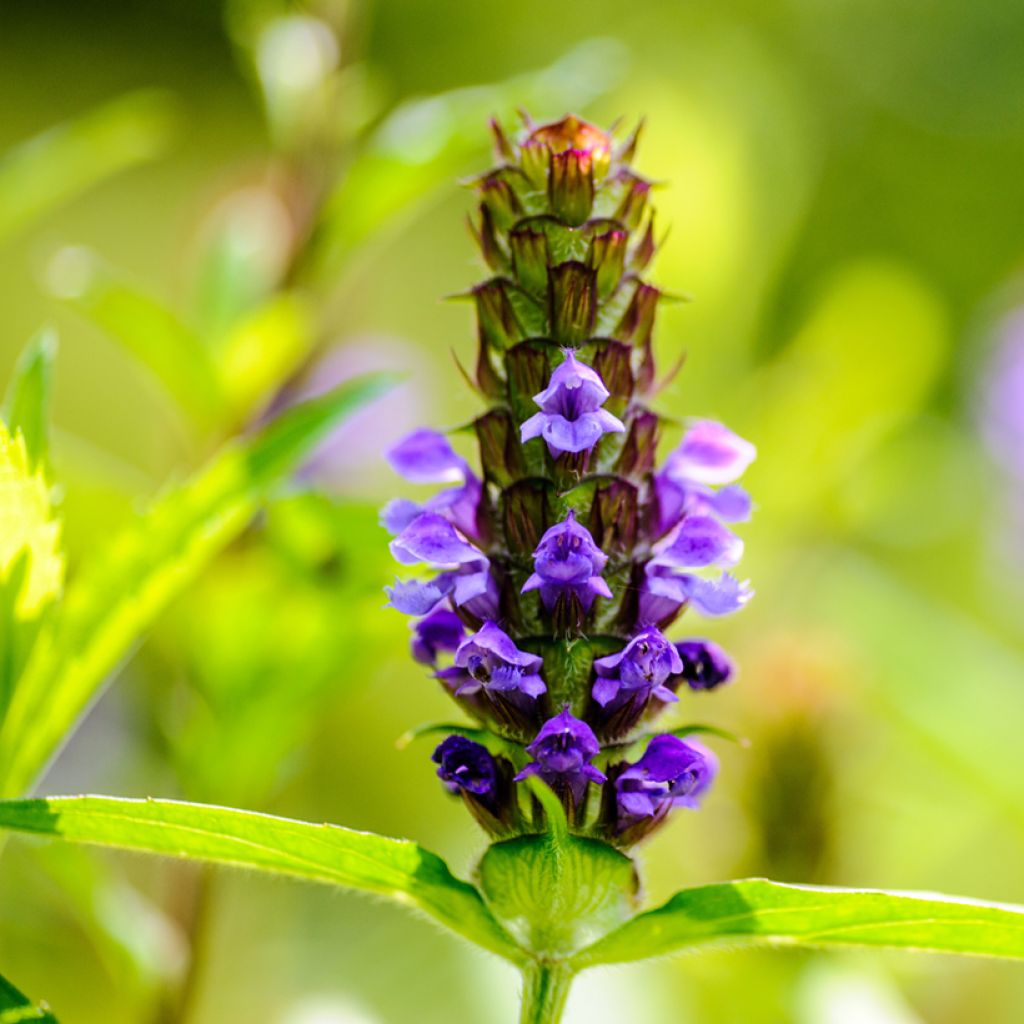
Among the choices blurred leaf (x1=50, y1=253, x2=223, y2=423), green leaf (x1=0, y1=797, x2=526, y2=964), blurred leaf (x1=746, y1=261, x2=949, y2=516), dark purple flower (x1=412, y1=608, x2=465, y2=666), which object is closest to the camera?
green leaf (x1=0, y1=797, x2=526, y2=964)

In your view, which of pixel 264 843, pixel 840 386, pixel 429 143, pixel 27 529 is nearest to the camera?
pixel 264 843

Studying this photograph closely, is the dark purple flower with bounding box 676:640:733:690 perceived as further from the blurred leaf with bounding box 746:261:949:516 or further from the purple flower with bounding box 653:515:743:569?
the blurred leaf with bounding box 746:261:949:516

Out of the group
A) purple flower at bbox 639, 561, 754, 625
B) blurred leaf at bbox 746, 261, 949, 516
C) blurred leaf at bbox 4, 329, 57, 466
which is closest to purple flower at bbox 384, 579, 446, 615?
purple flower at bbox 639, 561, 754, 625

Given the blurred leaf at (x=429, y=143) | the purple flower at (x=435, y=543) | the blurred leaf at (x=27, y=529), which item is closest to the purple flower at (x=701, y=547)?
the purple flower at (x=435, y=543)

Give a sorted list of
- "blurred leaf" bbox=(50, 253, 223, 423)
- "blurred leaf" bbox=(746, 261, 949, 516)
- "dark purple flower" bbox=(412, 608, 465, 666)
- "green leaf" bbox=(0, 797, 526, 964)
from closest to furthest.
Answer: "green leaf" bbox=(0, 797, 526, 964)
"dark purple flower" bbox=(412, 608, 465, 666)
"blurred leaf" bbox=(50, 253, 223, 423)
"blurred leaf" bbox=(746, 261, 949, 516)

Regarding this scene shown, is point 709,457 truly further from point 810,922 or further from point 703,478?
point 810,922

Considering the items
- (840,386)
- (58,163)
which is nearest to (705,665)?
(58,163)

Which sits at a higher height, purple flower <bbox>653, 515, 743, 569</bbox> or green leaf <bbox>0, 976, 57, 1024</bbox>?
purple flower <bbox>653, 515, 743, 569</bbox>
